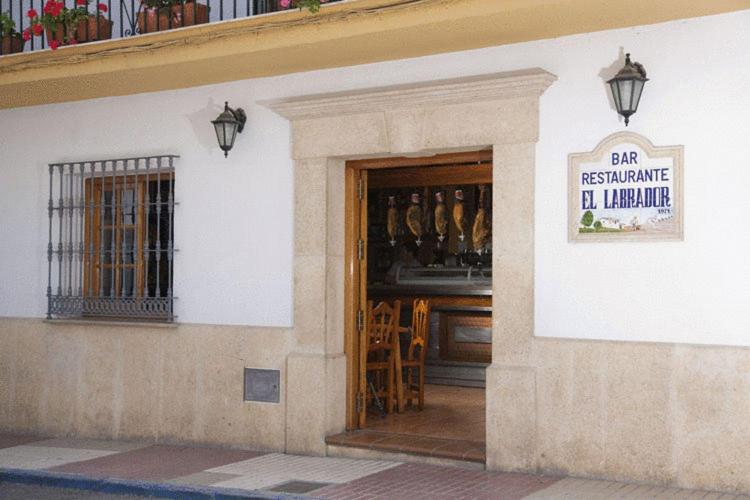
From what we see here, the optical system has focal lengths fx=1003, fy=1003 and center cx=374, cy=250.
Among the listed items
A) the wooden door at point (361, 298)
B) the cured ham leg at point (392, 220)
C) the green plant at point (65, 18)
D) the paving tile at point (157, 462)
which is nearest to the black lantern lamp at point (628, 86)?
the wooden door at point (361, 298)

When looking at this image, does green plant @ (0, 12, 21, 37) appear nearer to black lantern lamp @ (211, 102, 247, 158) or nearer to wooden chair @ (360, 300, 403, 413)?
black lantern lamp @ (211, 102, 247, 158)

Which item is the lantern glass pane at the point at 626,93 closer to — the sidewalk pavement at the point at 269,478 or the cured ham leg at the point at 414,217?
the sidewalk pavement at the point at 269,478

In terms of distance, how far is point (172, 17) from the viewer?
31.0ft

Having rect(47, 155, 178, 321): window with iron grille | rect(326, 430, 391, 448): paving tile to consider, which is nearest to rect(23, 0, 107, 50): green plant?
rect(47, 155, 178, 321): window with iron grille

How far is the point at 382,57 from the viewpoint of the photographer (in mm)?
8680

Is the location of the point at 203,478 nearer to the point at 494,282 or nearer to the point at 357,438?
the point at 357,438

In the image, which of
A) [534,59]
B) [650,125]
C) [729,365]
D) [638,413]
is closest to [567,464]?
[638,413]

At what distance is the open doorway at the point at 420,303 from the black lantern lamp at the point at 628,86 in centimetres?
135

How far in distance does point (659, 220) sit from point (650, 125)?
2.36 ft

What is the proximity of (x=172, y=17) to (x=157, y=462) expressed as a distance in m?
4.11

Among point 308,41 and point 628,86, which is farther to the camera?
point 308,41

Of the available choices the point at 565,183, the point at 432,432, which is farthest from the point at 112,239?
the point at 565,183

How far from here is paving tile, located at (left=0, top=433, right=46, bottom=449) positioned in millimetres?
10034

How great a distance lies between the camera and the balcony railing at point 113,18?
30.9ft
